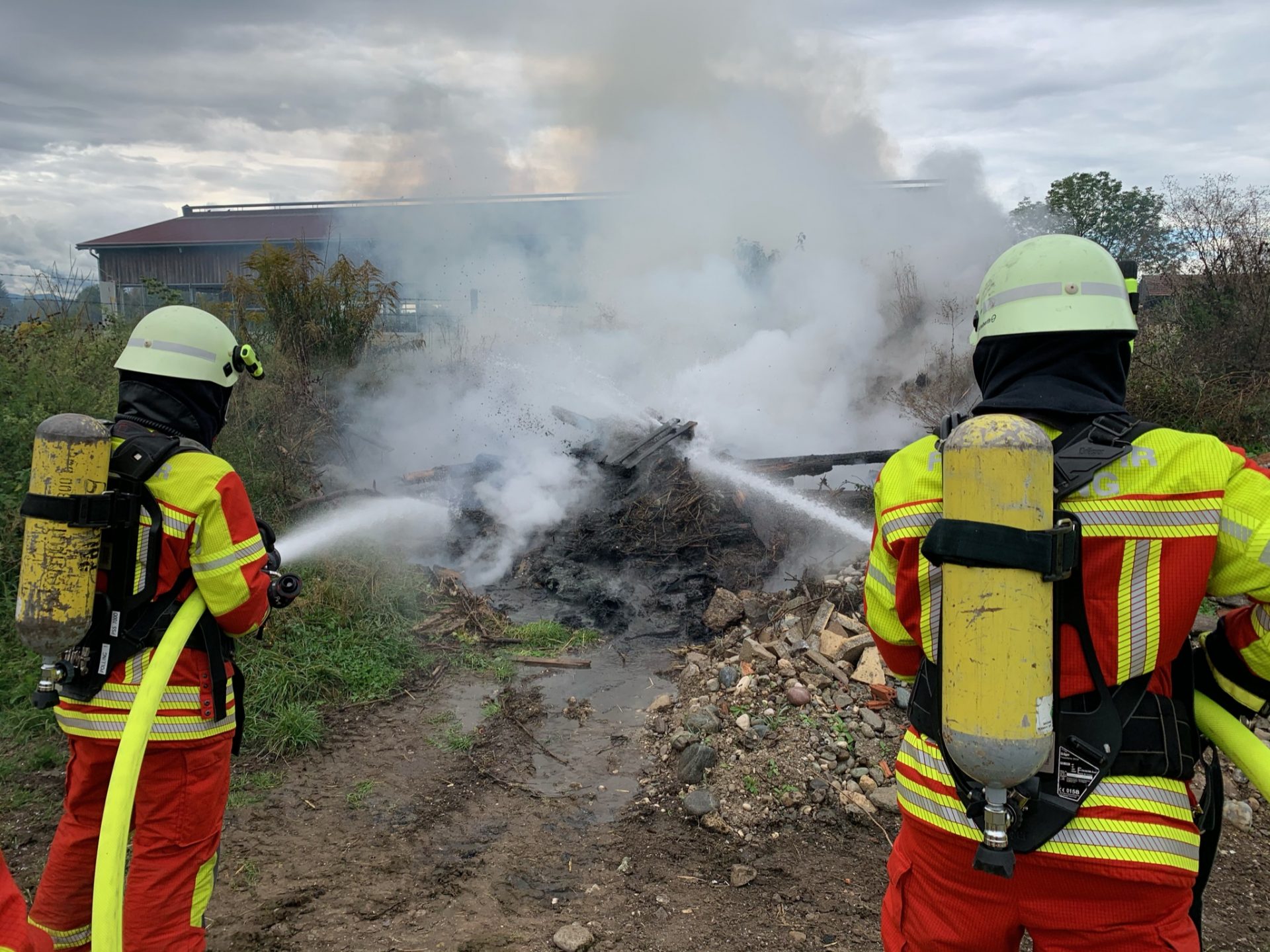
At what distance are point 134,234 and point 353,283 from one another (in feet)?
80.5

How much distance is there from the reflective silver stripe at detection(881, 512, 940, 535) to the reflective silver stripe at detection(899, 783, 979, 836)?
0.58 metres

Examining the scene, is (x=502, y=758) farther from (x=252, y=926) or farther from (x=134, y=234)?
(x=134, y=234)

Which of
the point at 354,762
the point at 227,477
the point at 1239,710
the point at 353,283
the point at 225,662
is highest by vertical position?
the point at 353,283

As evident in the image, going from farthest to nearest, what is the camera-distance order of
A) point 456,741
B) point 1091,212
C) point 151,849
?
point 1091,212
point 456,741
point 151,849

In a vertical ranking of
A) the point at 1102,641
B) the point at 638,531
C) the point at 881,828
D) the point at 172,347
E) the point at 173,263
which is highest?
the point at 173,263

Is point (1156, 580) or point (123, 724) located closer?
point (1156, 580)

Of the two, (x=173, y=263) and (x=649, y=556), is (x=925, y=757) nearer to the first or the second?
(x=649, y=556)

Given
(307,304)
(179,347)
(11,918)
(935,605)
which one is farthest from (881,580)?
(307,304)

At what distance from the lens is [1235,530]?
1467mm

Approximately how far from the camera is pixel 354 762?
176 inches

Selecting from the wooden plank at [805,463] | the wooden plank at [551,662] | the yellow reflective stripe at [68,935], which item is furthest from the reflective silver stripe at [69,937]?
the wooden plank at [805,463]

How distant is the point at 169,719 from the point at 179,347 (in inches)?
45.0

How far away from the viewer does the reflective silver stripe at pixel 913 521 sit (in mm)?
1661

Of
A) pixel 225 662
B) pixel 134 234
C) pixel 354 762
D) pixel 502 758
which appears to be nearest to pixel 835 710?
pixel 502 758
